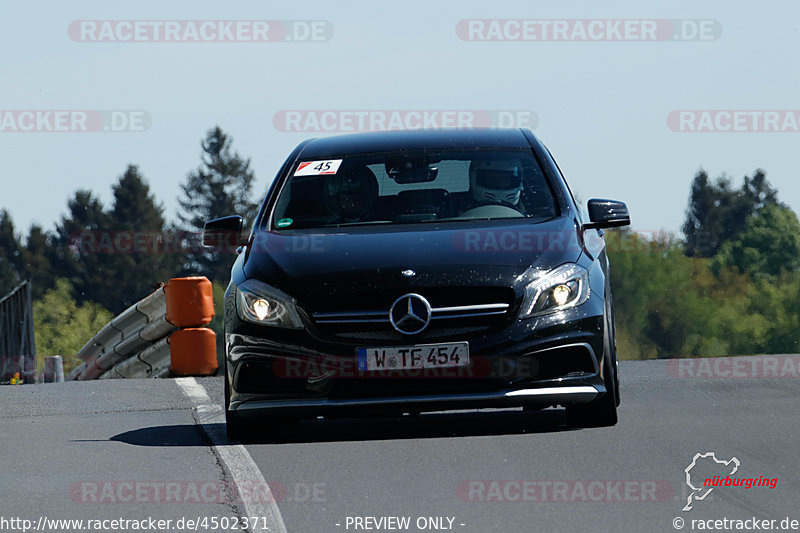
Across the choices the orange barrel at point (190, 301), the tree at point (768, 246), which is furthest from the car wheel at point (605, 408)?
the tree at point (768, 246)

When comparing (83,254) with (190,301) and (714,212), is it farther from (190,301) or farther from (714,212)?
(190,301)

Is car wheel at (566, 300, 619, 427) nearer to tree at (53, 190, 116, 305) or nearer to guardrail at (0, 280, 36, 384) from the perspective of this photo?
guardrail at (0, 280, 36, 384)

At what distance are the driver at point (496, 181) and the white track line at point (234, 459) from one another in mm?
2154

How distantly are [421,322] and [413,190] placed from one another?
1528 mm

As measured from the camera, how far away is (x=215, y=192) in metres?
126

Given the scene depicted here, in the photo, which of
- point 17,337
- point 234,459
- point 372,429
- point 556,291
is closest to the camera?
point 234,459

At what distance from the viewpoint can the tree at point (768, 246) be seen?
132500 millimetres

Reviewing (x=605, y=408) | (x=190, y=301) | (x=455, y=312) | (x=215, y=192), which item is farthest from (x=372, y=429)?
(x=215, y=192)

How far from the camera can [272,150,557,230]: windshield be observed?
31.4 ft

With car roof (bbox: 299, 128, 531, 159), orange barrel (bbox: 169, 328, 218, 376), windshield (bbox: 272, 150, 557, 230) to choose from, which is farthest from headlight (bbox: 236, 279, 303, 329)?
orange barrel (bbox: 169, 328, 218, 376)

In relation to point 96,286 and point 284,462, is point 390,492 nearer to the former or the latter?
point 284,462

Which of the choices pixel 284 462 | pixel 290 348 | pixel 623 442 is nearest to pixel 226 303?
pixel 290 348

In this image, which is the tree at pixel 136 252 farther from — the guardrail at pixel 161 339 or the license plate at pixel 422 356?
the license plate at pixel 422 356

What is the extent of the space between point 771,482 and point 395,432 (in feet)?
9.54
